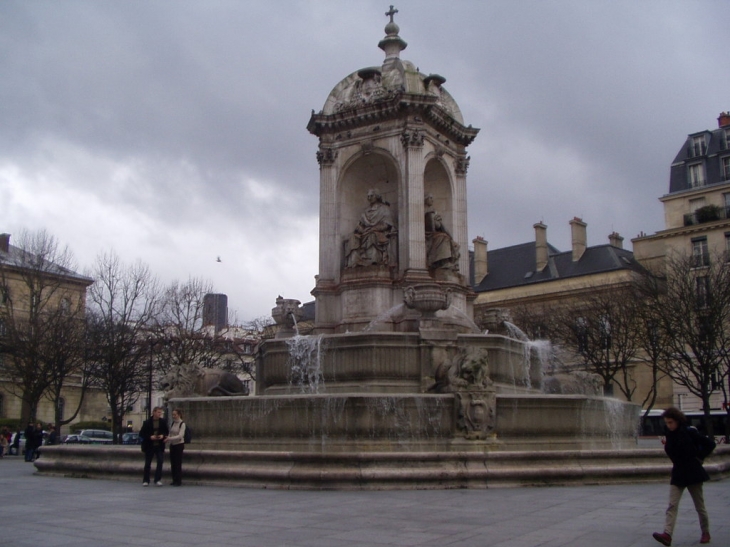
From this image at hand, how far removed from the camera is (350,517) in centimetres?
976

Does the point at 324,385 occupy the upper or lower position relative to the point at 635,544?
upper

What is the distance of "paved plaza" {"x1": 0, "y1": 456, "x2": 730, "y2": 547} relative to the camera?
321 inches

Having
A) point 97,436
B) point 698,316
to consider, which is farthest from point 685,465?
point 97,436

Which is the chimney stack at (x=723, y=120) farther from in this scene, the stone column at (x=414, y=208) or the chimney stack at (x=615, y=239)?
the stone column at (x=414, y=208)

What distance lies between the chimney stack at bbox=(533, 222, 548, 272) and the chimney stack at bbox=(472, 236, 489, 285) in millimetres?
5942

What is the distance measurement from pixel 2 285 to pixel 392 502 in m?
41.4

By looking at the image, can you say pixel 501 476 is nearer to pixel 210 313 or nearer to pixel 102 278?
pixel 102 278

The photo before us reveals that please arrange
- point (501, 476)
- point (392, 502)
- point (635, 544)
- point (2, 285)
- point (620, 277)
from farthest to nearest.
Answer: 1. point (620, 277)
2. point (2, 285)
3. point (501, 476)
4. point (392, 502)
5. point (635, 544)

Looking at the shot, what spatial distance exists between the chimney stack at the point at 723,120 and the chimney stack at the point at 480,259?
23.6 metres

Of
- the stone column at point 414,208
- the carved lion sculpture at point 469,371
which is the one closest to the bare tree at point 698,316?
the stone column at point 414,208

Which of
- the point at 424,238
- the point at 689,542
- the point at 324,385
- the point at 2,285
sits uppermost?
the point at 2,285

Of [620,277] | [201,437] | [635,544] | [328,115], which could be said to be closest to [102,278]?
[328,115]

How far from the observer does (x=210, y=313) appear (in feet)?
182

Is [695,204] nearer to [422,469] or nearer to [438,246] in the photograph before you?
[438,246]
